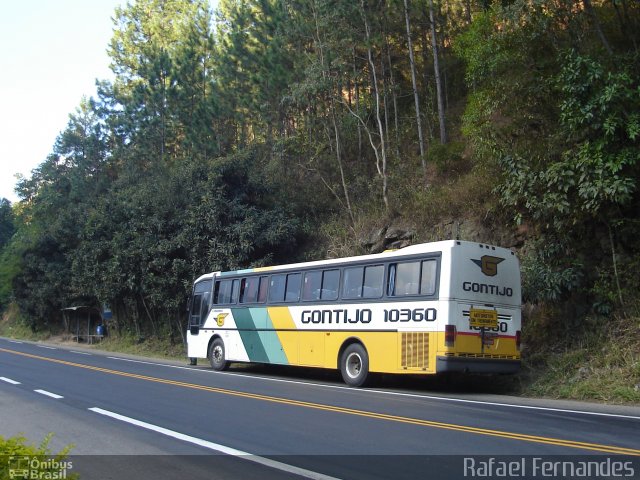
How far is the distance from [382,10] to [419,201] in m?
8.32

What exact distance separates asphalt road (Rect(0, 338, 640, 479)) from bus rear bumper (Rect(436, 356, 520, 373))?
1.91 ft

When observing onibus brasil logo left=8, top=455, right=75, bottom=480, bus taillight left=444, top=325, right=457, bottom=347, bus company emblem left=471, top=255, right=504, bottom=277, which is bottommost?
onibus brasil logo left=8, top=455, right=75, bottom=480

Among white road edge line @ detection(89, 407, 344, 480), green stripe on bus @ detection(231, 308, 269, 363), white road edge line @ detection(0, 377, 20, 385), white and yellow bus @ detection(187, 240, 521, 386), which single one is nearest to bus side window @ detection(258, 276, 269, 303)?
white and yellow bus @ detection(187, 240, 521, 386)

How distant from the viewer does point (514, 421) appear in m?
8.60

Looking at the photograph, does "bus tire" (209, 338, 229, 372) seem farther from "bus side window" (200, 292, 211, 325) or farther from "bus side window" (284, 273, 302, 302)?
"bus side window" (284, 273, 302, 302)

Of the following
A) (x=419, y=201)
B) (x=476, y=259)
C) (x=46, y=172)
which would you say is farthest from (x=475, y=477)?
(x=46, y=172)

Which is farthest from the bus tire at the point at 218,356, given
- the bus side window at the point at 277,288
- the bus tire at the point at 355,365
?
the bus tire at the point at 355,365

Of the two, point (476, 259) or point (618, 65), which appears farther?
point (618, 65)

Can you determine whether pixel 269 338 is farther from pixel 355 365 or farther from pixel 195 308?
pixel 195 308

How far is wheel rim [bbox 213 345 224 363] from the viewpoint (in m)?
18.6

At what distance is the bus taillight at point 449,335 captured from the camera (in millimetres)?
11703

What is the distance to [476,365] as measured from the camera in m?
12.0

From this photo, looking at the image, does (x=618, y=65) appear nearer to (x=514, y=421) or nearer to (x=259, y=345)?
(x=514, y=421)

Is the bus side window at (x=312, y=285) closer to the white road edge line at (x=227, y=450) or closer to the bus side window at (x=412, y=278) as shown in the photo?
the bus side window at (x=412, y=278)
